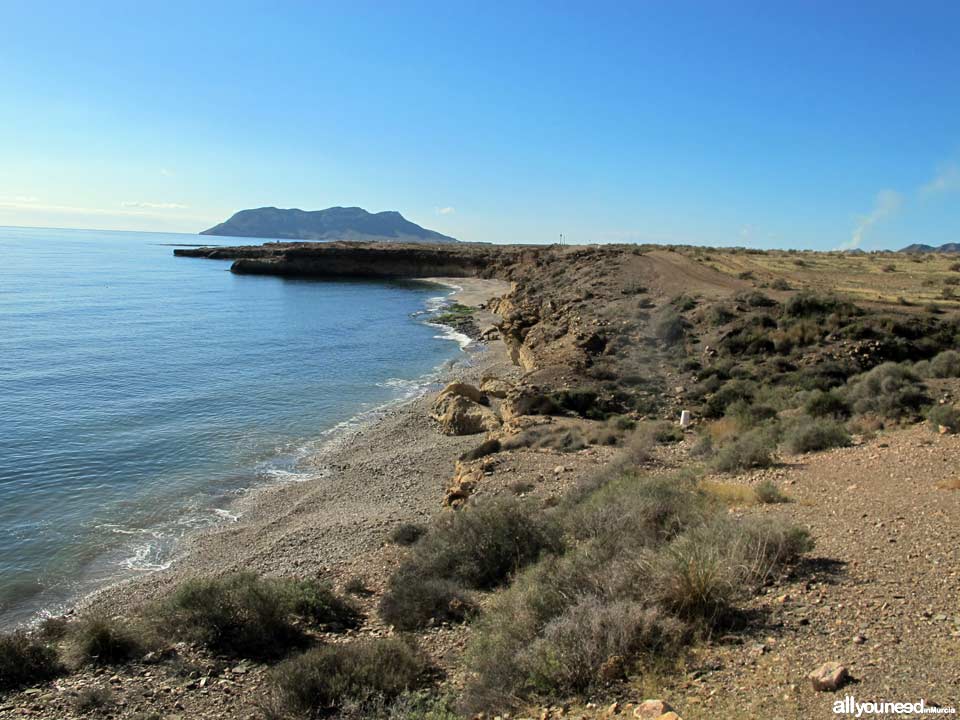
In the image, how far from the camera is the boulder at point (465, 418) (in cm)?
1981

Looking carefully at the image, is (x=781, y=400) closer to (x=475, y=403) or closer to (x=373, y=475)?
(x=475, y=403)

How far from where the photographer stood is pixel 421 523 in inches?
487

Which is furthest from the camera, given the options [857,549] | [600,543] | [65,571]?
[65,571]

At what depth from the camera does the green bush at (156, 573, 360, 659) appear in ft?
25.6

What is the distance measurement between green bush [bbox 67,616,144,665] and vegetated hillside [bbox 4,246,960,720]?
0.12 ft

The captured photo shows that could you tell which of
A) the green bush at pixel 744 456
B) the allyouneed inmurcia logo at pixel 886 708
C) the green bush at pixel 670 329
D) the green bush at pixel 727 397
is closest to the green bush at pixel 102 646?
the allyouneed inmurcia logo at pixel 886 708

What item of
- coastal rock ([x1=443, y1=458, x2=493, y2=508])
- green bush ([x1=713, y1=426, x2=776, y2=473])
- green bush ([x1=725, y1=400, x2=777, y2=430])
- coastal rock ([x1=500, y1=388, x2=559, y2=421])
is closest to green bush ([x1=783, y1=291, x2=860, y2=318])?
green bush ([x1=725, y1=400, x2=777, y2=430])

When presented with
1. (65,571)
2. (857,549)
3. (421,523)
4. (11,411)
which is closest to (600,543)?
(857,549)

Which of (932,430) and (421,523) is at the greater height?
(932,430)

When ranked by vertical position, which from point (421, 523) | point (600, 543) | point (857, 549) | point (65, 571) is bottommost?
point (65, 571)

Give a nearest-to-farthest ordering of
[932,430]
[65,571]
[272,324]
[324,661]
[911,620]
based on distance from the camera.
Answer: [911,620] < [324,661] < [932,430] < [65,571] < [272,324]

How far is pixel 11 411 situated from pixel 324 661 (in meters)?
22.8

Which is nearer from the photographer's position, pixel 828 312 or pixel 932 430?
pixel 932 430

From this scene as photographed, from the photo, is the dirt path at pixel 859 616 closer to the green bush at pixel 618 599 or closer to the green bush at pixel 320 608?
the green bush at pixel 618 599
